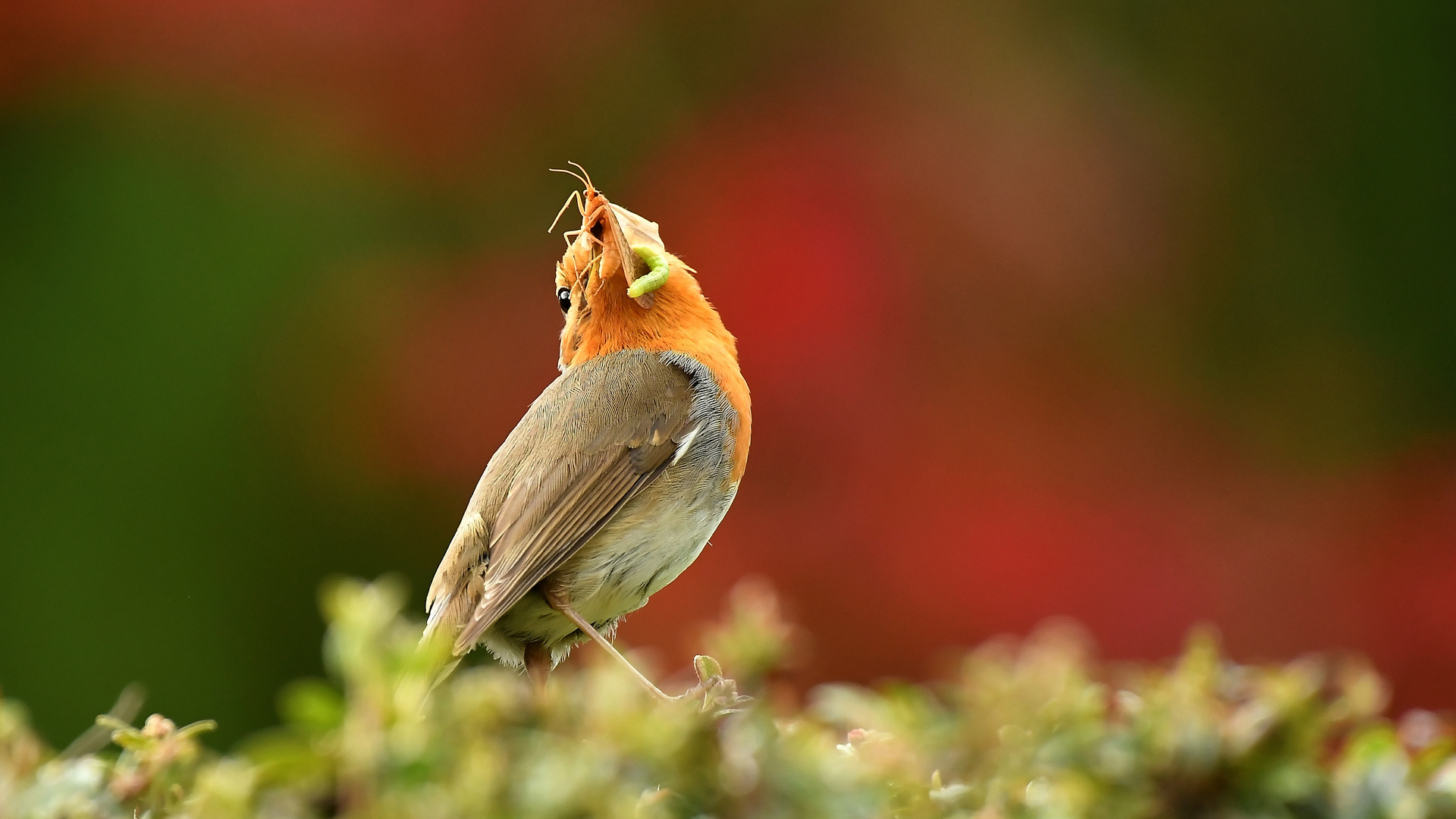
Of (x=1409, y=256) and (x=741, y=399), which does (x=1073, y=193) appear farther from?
(x=741, y=399)

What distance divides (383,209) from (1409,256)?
3237 millimetres

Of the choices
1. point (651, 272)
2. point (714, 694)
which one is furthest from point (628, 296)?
point (714, 694)

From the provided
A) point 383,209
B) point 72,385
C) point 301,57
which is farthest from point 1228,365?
point 72,385

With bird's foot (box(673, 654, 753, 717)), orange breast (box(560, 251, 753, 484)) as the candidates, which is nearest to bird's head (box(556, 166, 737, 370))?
orange breast (box(560, 251, 753, 484))

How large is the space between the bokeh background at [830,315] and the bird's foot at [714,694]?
2.33 m

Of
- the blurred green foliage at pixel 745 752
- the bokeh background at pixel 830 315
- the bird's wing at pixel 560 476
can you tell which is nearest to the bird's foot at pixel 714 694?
the blurred green foliage at pixel 745 752

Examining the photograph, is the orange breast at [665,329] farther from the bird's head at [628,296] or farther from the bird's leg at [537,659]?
the bird's leg at [537,659]

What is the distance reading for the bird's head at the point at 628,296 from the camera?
265cm

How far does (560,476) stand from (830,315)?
1.74m

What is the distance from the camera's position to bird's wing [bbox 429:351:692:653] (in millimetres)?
2506

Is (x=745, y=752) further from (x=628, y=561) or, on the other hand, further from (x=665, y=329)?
(x=665, y=329)

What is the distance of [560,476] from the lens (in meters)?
2.63

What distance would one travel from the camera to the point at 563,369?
3.00 m

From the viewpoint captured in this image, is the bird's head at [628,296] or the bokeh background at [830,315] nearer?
the bird's head at [628,296]
